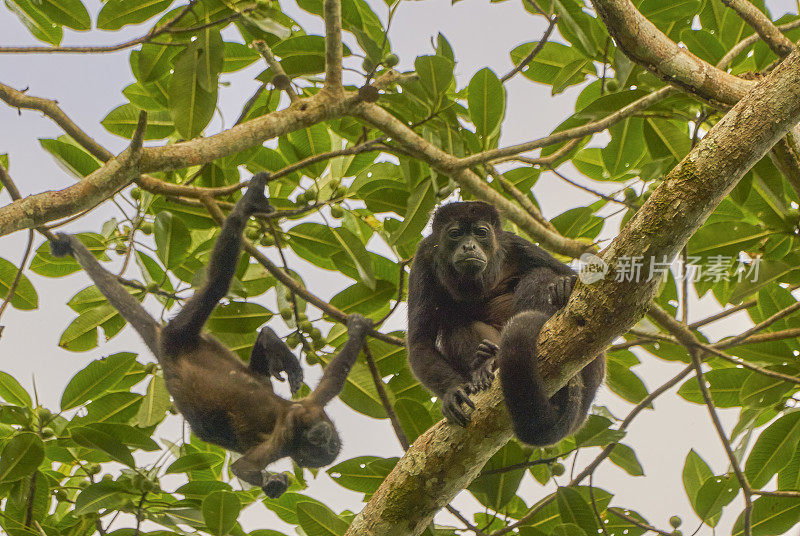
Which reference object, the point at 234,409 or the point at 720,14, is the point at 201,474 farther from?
the point at 720,14

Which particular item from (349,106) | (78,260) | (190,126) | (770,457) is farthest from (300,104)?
(770,457)

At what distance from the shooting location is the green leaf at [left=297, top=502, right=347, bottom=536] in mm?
3900

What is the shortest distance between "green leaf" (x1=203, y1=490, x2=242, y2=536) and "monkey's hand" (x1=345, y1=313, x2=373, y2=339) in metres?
1.05

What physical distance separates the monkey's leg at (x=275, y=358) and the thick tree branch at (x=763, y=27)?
10.2 ft

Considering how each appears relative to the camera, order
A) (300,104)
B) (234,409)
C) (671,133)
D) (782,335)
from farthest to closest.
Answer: (234,409) → (671,133) → (782,335) → (300,104)

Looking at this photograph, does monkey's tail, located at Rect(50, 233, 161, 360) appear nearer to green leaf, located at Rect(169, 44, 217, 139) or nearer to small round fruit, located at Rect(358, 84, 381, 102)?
green leaf, located at Rect(169, 44, 217, 139)

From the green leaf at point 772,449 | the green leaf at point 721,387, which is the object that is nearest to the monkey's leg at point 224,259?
the green leaf at point 721,387

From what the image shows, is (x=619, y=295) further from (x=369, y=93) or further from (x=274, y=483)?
(x=274, y=483)

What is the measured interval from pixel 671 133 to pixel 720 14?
0.76m

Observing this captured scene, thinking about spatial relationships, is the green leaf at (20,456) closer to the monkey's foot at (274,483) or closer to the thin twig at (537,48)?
the monkey's foot at (274,483)

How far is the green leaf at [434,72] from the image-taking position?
3.67m

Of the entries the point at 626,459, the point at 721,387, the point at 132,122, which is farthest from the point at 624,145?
the point at 132,122

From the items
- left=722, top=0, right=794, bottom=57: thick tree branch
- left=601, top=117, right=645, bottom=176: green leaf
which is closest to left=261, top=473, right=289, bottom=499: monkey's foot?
left=601, top=117, right=645, bottom=176: green leaf

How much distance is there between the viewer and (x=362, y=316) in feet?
14.5
